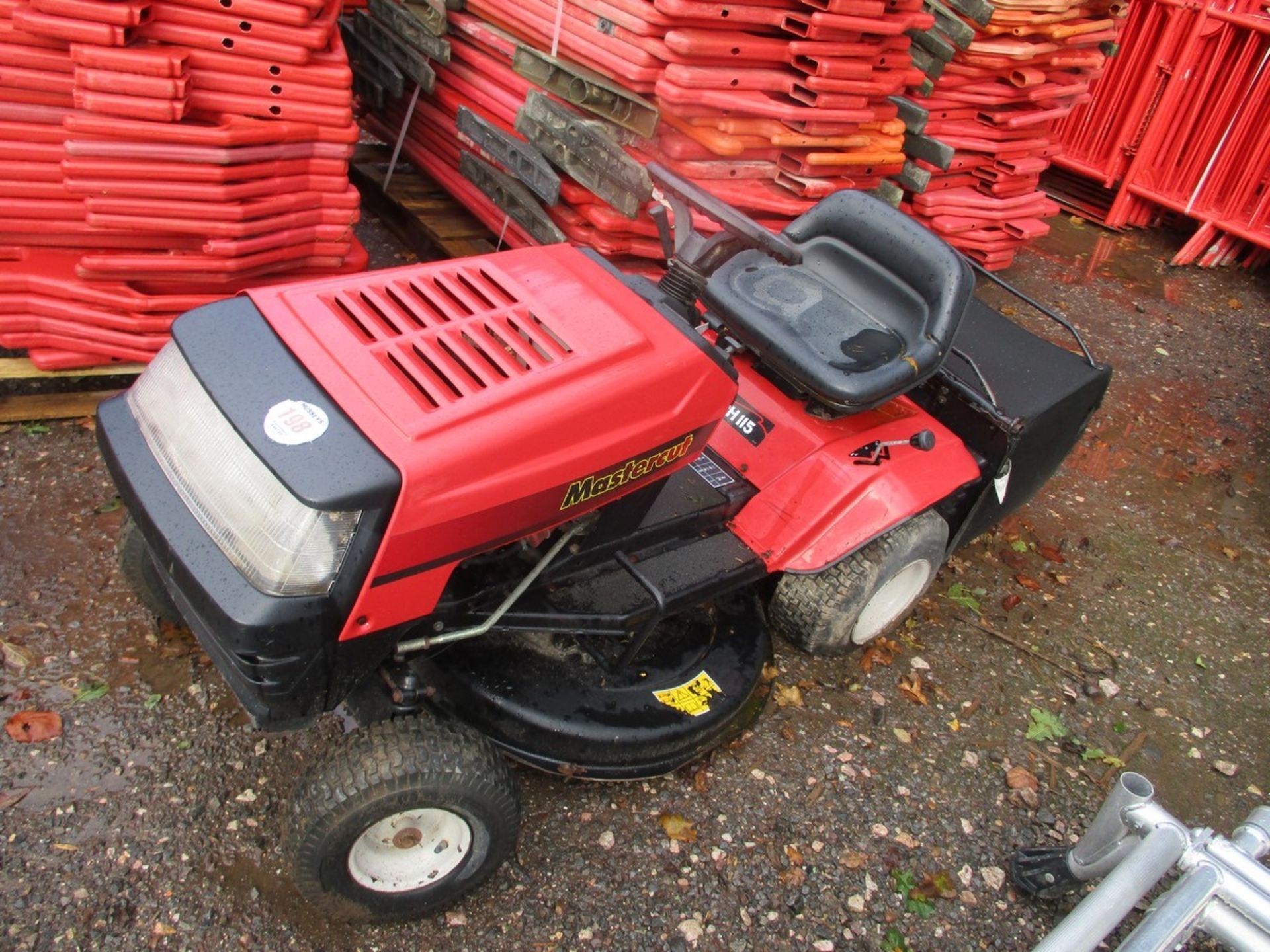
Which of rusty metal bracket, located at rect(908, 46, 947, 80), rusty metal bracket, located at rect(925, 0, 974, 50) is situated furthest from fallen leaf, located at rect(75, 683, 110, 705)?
rusty metal bracket, located at rect(925, 0, 974, 50)

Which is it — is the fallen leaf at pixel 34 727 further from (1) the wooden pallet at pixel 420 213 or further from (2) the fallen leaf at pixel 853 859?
(1) the wooden pallet at pixel 420 213

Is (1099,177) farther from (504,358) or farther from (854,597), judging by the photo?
(504,358)

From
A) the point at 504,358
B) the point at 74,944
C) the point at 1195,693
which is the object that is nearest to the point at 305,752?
the point at 74,944

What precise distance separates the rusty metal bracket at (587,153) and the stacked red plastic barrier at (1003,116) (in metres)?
2.14

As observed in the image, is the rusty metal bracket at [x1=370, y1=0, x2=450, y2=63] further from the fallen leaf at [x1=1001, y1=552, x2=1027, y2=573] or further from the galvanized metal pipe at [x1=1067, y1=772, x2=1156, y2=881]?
the galvanized metal pipe at [x1=1067, y1=772, x2=1156, y2=881]

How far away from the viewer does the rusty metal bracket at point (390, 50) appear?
4746 mm

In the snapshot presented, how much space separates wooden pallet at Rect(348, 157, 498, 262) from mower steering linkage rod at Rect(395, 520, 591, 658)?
2.60 meters

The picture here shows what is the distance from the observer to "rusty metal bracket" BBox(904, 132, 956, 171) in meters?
5.24

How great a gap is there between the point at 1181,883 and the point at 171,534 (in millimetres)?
2053

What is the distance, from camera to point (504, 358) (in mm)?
2182

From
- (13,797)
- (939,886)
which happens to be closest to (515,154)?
(13,797)

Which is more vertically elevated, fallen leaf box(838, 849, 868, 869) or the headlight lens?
the headlight lens

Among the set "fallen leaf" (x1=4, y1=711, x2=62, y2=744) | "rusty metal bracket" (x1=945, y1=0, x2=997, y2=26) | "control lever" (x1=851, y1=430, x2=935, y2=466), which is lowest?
"fallen leaf" (x1=4, y1=711, x2=62, y2=744)

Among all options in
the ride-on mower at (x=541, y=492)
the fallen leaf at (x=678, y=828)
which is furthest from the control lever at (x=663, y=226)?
the fallen leaf at (x=678, y=828)
